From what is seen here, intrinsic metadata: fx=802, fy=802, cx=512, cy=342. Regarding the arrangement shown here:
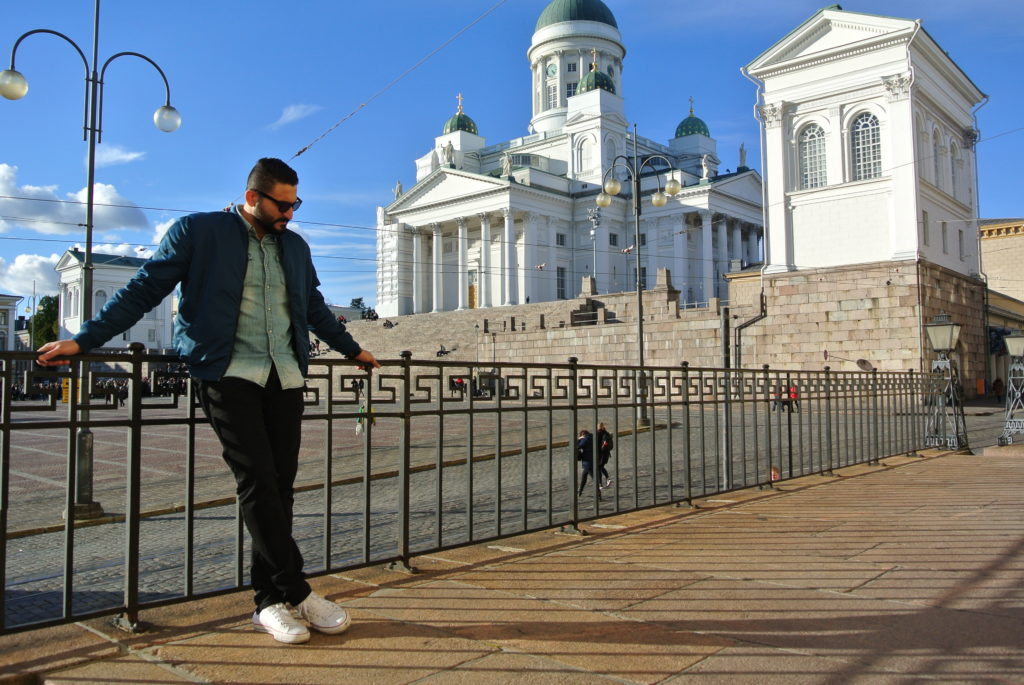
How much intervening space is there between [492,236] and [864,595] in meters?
63.2

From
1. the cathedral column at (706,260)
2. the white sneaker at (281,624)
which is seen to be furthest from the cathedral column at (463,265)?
the white sneaker at (281,624)

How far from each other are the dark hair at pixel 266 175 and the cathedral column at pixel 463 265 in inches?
2327

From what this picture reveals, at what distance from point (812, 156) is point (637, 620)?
112ft

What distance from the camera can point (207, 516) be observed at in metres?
8.75

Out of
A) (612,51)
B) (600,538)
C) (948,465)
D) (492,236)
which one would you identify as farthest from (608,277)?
(600,538)

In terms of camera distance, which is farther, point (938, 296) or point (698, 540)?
point (938, 296)

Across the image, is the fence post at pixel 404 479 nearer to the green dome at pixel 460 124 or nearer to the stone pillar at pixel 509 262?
the stone pillar at pixel 509 262

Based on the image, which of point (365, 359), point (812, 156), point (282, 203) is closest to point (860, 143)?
point (812, 156)

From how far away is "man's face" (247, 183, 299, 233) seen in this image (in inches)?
137

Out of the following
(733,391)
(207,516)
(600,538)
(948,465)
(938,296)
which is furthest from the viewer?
(938,296)

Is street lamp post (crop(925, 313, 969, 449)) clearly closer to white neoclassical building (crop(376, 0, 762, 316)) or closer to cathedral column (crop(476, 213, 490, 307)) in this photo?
white neoclassical building (crop(376, 0, 762, 316))

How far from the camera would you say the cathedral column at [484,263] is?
206ft

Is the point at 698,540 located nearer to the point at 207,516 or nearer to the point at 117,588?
the point at 117,588

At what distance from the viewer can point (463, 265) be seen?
64.9 m
